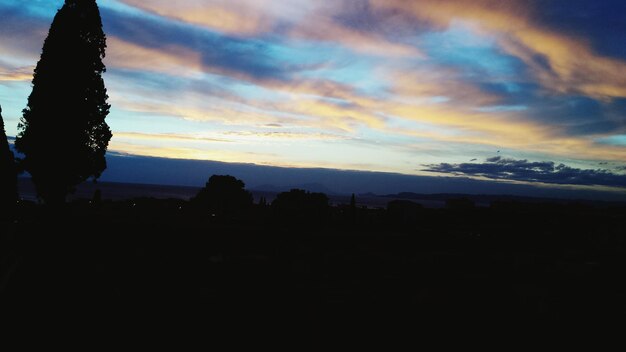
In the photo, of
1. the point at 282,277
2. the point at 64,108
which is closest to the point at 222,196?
the point at 64,108

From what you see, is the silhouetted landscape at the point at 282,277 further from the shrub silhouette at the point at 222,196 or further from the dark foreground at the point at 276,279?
the shrub silhouette at the point at 222,196

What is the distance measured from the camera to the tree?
23062mm

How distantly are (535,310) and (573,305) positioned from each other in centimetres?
157

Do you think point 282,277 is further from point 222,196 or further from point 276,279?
point 222,196

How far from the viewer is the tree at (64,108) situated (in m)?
23.1

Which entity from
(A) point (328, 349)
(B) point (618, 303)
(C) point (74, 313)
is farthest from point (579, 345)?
(C) point (74, 313)

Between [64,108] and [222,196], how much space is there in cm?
3222

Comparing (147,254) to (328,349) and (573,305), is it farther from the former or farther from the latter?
(573,305)

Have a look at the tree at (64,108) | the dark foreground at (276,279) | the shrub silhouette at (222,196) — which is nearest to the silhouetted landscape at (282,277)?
the dark foreground at (276,279)

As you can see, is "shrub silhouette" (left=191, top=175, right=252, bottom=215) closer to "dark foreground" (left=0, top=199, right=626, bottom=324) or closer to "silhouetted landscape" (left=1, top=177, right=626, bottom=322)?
"silhouetted landscape" (left=1, top=177, right=626, bottom=322)

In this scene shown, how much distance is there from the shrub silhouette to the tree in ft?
93.9

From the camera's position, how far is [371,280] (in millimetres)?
10852

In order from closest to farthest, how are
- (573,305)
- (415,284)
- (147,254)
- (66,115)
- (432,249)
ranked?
(573,305), (415,284), (147,254), (432,249), (66,115)

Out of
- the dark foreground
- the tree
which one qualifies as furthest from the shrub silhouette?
the dark foreground
